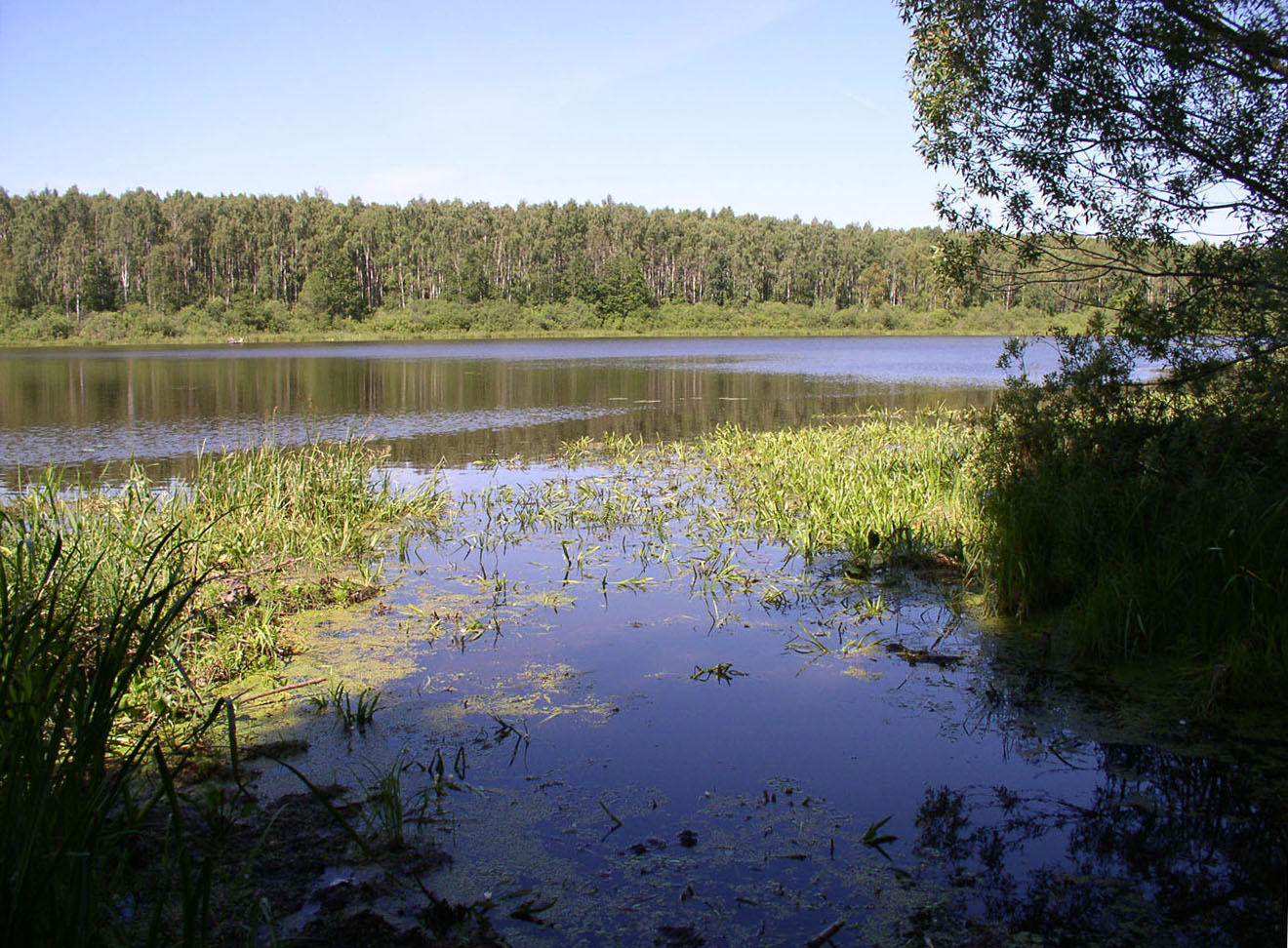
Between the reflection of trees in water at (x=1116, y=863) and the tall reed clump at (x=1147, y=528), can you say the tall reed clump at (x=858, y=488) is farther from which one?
the reflection of trees in water at (x=1116, y=863)

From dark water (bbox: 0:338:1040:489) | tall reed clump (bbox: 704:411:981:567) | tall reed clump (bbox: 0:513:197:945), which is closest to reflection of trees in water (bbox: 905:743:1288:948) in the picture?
tall reed clump (bbox: 0:513:197:945)

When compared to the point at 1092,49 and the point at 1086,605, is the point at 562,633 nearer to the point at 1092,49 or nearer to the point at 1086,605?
the point at 1086,605

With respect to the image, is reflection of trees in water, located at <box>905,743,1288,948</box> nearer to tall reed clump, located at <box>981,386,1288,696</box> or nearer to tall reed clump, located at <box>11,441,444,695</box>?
tall reed clump, located at <box>981,386,1288,696</box>

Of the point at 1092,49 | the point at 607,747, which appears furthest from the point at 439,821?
the point at 1092,49

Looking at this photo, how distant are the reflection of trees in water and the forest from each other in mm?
71342

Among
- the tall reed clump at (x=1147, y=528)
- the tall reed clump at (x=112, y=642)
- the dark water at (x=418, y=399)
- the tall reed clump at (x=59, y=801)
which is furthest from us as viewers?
the dark water at (x=418, y=399)

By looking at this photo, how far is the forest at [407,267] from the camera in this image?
8075 cm

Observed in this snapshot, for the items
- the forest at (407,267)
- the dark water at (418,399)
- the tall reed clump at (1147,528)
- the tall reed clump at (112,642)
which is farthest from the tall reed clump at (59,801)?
the forest at (407,267)

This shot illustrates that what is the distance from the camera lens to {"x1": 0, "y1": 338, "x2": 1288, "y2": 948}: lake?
320cm

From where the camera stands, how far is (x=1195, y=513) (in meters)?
5.65

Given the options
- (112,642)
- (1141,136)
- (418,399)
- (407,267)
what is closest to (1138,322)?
(1141,136)

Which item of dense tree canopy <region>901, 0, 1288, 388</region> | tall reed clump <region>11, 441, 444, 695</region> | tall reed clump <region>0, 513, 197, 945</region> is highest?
dense tree canopy <region>901, 0, 1288, 388</region>

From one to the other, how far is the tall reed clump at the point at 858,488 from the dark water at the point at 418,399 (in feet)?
13.8

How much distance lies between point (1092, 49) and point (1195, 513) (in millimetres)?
3395
